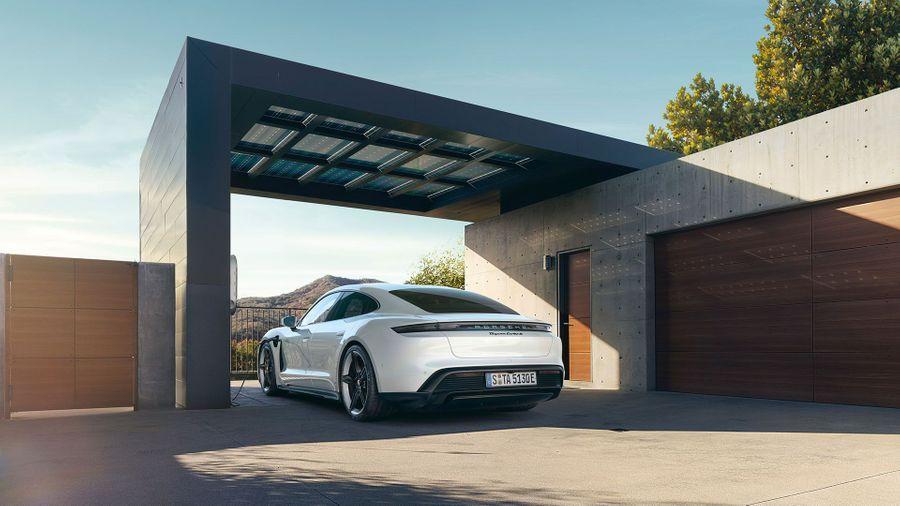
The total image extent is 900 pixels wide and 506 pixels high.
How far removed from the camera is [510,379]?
6625 mm

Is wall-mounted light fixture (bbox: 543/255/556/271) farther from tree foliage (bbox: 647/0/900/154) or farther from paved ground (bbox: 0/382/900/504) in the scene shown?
tree foliage (bbox: 647/0/900/154)

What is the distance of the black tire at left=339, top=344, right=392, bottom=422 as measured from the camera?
670cm

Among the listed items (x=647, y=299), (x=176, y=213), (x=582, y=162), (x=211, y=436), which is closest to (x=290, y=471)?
(x=211, y=436)

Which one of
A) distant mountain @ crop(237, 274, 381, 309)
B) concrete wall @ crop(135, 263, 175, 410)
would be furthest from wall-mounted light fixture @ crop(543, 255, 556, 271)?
distant mountain @ crop(237, 274, 381, 309)

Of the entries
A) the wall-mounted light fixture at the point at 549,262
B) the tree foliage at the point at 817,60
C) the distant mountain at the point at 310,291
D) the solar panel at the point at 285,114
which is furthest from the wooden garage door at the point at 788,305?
the distant mountain at the point at 310,291

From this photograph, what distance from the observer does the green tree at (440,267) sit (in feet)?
107

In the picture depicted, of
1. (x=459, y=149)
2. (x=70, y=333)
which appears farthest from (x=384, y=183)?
(x=70, y=333)

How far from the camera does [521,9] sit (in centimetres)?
1415

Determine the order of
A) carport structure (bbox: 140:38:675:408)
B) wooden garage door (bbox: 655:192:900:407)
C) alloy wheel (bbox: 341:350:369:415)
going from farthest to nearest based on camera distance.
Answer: carport structure (bbox: 140:38:675:408) < wooden garage door (bbox: 655:192:900:407) < alloy wheel (bbox: 341:350:369:415)

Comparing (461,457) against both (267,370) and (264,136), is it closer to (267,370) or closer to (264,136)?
(267,370)

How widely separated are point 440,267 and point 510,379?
26648 millimetres

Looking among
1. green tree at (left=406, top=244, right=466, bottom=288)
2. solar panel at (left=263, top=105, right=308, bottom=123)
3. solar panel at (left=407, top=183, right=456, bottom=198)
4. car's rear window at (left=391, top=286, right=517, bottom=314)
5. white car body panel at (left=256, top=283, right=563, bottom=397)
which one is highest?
solar panel at (left=263, top=105, right=308, bottom=123)

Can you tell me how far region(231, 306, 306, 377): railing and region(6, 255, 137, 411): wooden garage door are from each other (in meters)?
7.86

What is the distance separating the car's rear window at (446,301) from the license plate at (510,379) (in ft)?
2.45
